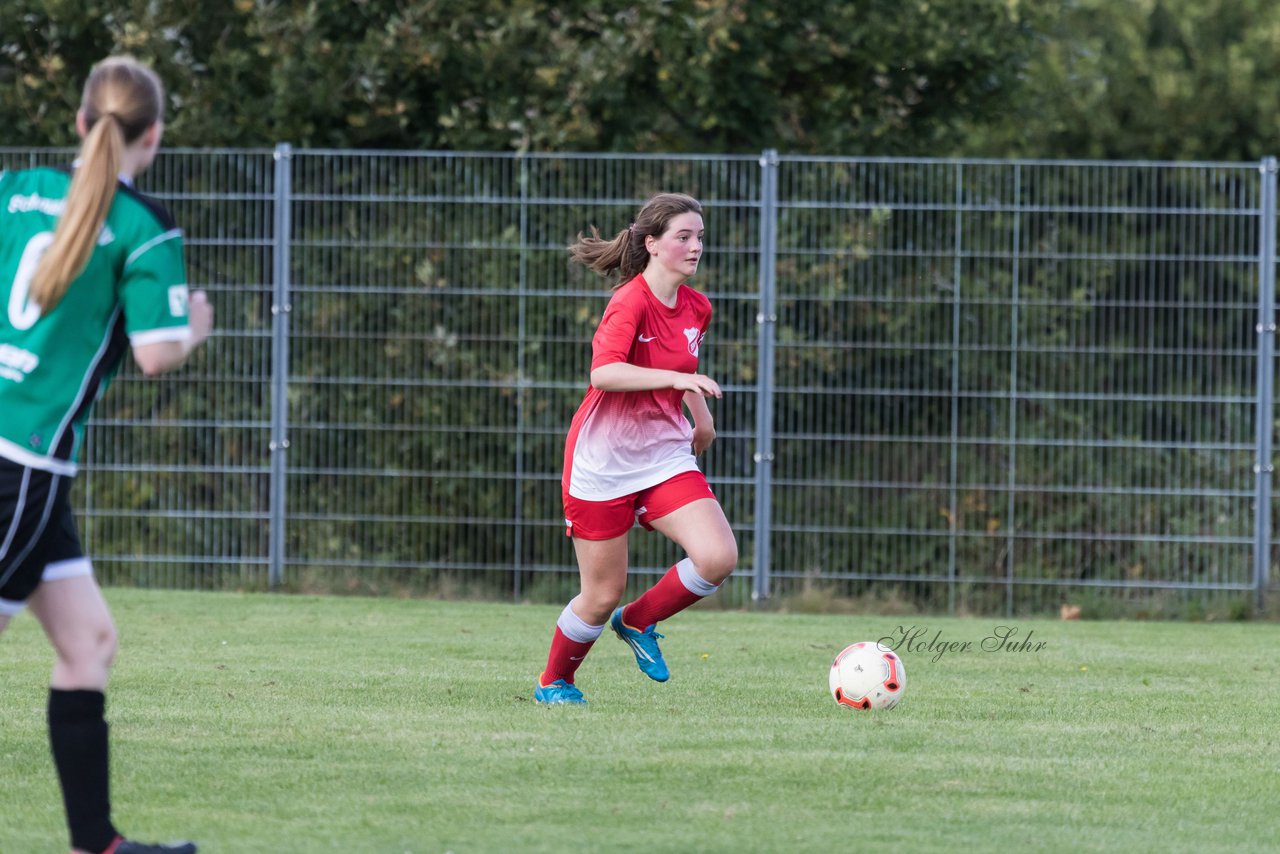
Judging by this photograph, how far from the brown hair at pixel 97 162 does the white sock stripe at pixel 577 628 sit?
2999 mm

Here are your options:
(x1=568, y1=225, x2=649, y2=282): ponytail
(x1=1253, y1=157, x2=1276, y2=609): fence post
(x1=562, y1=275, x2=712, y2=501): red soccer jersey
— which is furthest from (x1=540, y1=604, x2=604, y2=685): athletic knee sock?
(x1=1253, y1=157, x2=1276, y2=609): fence post

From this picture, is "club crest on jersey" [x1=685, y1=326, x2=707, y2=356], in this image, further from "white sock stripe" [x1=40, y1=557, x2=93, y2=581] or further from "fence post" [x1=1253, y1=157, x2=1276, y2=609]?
"fence post" [x1=1253, y1=157, x2=1276, y2=609]

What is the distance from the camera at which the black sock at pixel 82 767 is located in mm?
4062

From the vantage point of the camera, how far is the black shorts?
3.90m

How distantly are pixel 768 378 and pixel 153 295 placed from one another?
790cm

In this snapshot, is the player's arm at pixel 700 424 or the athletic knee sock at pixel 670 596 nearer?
the athletic knee sock at pixel 670 596

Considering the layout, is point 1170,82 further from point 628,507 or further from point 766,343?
point 628,507

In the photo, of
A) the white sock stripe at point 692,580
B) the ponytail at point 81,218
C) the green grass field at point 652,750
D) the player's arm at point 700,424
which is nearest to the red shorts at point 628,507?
the white sock stripe at point 692,580

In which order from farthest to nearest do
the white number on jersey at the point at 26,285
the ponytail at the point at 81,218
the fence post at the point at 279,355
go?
the fence post at the point at 279,355 < the white number on jersey at the point at 26,285 < the ponytail at the point at 81,218

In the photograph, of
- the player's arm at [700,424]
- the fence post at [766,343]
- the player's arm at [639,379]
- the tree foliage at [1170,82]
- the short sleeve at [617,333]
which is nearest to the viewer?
the player's arm at [639,379]

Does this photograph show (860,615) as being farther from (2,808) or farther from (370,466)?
(2,808)

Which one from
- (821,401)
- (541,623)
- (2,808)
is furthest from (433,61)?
(2,808)

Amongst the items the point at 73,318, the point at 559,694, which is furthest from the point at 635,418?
the point at 73,318

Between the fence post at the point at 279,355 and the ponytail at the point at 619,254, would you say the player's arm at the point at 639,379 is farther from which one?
the fence post at the point at 279,355
